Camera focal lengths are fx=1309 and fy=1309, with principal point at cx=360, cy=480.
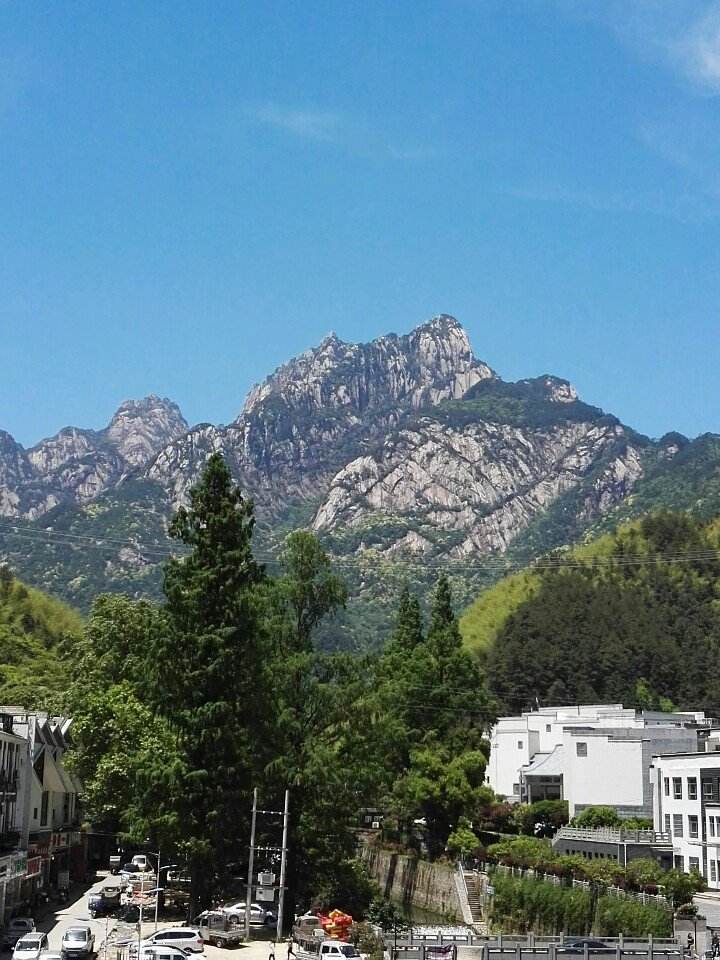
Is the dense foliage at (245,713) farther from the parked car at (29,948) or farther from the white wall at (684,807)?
the white wall at (684,807)

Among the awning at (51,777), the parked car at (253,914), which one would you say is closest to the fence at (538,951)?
the parked car at (253,914)

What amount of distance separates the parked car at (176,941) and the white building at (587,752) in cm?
4755

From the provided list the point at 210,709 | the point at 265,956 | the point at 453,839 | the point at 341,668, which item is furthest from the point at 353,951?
the point at 453,839

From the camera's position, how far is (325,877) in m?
64.0

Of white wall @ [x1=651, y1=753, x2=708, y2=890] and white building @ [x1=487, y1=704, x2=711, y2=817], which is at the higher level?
white building @ [x1=487, y1=704, x2=711, y2=817]

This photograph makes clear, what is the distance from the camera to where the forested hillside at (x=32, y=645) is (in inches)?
4695

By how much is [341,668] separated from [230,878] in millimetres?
11375

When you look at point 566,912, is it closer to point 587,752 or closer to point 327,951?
point 327,951

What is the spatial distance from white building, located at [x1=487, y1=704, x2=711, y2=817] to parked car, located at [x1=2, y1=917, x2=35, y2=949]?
48.3m

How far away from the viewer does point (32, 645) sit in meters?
150

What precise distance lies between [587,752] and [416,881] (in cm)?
1713

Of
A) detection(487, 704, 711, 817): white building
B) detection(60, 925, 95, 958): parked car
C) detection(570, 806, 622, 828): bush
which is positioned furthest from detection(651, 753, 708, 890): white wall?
detection(60, 925, 95, 958): parked car

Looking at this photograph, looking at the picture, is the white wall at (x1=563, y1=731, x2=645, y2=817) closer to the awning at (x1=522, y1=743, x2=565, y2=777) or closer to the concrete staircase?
the awning at (x1=522, y1=743, x2=565, y2=777)

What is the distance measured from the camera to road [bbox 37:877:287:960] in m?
51.2
